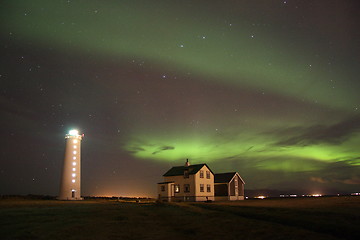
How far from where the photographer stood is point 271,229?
63.6 feet

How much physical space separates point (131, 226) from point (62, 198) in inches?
1821

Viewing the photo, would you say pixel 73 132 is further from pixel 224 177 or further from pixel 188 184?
pixel 224 177

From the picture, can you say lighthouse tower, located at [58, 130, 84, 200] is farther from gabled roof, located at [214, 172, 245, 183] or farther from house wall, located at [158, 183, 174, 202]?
gabled roof, located at [214, 172, 245, 183]

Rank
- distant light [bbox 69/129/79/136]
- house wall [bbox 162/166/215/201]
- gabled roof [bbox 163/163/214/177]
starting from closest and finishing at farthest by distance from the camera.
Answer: house wall [bbox 162/166/215/201] < gabled roof [bbox 163/163/214/177] < distant light [bbox 69/129/79/136]

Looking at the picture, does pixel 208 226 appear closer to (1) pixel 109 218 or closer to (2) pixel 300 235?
(2) pixel 300 235

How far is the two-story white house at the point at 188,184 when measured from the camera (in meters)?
61.2

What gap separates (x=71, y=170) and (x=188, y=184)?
78.1 feet

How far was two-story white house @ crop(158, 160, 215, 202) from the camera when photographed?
61219mm

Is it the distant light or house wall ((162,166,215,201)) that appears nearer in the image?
house wall ((162,166,215,201))

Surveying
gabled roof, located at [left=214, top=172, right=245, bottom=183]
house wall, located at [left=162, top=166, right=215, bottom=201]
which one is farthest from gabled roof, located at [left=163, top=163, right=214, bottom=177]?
gabled roof, located at [left=214, top=172, right=245, bottom=183]

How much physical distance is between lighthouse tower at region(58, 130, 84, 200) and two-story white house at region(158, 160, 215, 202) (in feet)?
55.8

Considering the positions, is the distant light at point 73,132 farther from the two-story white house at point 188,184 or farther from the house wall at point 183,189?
the house wall at point 183,189

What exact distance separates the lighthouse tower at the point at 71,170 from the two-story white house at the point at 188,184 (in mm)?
17002

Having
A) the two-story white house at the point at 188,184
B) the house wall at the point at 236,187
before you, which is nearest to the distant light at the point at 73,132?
the two-story white house at the point at 188,184
